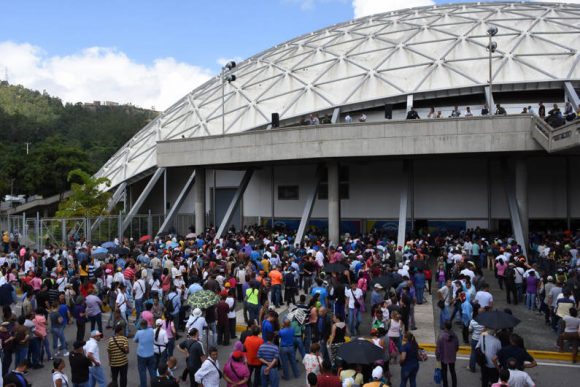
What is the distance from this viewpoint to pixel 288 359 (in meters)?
10.4

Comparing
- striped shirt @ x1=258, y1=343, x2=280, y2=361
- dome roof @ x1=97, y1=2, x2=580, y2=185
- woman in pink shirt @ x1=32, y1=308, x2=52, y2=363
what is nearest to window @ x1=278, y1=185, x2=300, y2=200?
dome roof @ x1=97, y1=2, x2=580, y2=185

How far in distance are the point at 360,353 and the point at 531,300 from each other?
952cm

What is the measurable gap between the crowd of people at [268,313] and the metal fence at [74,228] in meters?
7.86

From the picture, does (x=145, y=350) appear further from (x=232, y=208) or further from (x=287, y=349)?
(x=232, y=208)

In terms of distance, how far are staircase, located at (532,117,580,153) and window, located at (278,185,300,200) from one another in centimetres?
1477

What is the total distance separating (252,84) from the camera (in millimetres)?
35719

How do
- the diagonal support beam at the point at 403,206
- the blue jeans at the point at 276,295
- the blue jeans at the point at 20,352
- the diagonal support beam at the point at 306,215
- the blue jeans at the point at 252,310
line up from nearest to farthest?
the blue jeans at the point at 20,352, the blue jeans at the point at 252,310, the blue jeans at the point at 276,295, the diagonal support beam at the point at 403,206, the diagonal support beam at the point at 306,215

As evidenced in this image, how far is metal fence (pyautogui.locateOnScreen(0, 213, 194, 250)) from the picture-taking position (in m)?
28.3

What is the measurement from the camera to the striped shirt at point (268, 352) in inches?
364

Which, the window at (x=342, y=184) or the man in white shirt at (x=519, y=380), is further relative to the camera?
the window at (x=342, y=184)

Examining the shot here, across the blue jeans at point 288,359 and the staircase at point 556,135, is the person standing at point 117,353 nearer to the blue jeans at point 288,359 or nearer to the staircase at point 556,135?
the blue jeans at point 288,359

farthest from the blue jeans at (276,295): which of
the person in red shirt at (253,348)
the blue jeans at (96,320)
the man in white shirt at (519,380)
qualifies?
the man in white shirt at (519,380)

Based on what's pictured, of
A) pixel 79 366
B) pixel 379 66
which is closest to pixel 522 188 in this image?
pixel 379 66

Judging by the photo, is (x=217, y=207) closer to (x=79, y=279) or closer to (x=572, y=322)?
Answer: (x=79, y=279)
